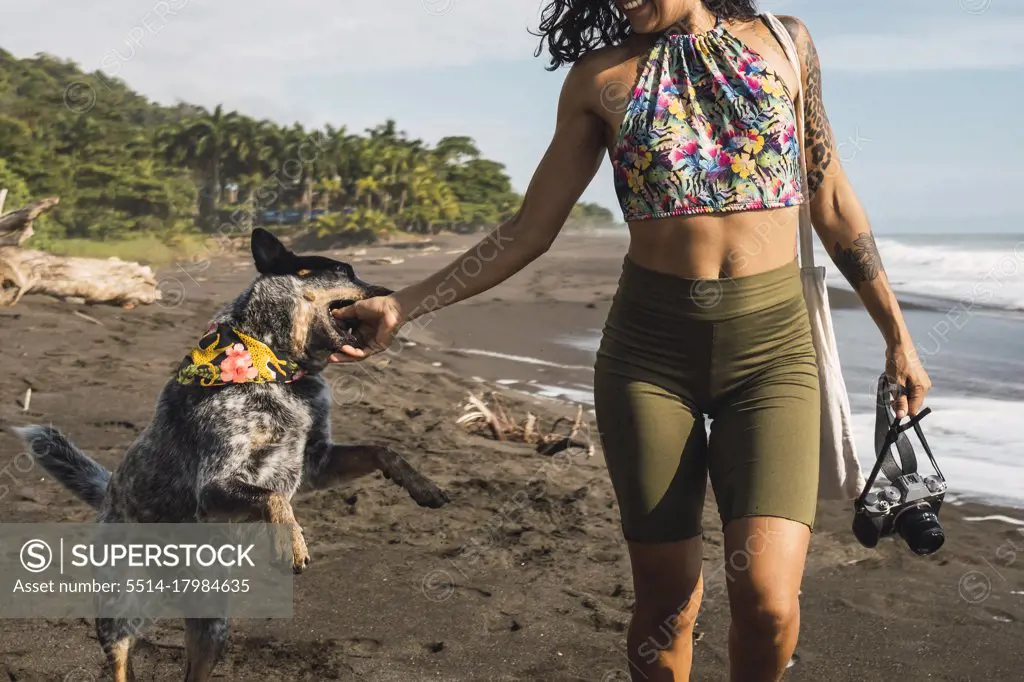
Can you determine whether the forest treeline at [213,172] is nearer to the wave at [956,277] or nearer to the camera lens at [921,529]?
the wave at [956,277]

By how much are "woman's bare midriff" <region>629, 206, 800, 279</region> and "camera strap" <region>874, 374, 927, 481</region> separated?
2.14ft

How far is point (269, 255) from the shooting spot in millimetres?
4324

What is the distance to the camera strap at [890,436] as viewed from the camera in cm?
320

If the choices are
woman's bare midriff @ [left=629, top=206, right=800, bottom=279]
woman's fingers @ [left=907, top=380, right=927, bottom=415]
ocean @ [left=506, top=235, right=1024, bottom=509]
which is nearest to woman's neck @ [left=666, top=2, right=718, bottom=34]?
woman's bare midriff @ [left=629, top=206, right=800, bottom=279]

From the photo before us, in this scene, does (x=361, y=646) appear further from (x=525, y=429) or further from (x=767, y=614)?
(x=525, y=429)

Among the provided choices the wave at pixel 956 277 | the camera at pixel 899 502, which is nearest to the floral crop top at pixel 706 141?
the camera at pixel 899 502

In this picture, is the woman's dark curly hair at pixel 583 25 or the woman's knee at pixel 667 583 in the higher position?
the woman's dark curly hair at pixel 583 25

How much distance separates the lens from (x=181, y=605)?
4094 millimetres

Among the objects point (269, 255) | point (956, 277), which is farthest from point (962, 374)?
point (956, 277)

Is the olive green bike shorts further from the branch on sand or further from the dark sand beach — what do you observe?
the branch on sand

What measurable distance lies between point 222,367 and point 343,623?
1.58 metres

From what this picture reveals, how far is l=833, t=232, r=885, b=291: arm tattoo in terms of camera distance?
126 inches

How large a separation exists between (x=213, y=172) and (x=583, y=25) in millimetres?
29623

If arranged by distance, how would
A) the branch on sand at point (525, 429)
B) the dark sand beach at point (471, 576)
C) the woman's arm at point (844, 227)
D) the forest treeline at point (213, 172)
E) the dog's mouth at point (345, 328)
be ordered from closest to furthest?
the woman's arm at point (844, 227)
the dog's mouth at point (345, 328)
the dark sand beach at point (471, 576)
the branch on sand at point (525, 429)
the forest treeline at point (213, 172)
